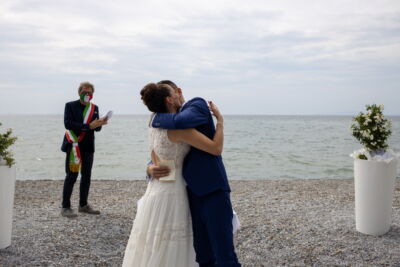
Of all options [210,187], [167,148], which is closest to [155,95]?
[167,148]

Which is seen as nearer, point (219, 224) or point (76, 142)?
point (219, 224)

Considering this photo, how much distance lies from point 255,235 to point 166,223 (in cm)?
317

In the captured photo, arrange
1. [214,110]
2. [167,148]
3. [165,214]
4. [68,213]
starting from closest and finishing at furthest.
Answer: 1. [214,110]
2. [167,148]
3. [165,214]
4. [68,213]

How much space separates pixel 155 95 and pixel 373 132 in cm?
416

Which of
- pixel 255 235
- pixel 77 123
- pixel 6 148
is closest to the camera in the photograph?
pixel 6 148

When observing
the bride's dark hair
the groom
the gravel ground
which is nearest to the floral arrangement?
the gravel ground

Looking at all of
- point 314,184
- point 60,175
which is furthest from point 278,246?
point 60,175

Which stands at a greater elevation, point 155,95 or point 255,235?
point 155,95

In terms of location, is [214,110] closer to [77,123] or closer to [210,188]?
[210,188]

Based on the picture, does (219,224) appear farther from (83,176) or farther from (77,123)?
(83,176)

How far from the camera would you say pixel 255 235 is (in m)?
6.16

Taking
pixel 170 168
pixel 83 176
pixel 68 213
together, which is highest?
pixel 170 168

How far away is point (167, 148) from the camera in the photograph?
3.15 metres

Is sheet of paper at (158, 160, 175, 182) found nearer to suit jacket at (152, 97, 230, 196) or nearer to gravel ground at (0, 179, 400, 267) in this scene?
suit jacket at (152, 97, 230, 196)
